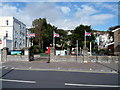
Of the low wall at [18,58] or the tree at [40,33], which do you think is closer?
the low wall at [18,58]

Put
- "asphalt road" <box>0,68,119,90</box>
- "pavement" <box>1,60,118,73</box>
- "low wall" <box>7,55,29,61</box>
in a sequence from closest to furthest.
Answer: "asphalt road" <box>0,68,119,90</box> < "pavement" <box>1,60,118,73</box> < "low wall" <box>7,55,29,61</box>

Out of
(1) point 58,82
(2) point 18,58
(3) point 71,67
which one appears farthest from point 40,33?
(1) point 58,82

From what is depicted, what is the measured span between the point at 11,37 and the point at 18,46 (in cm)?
567

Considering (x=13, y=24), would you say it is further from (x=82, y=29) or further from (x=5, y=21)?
(x=82, y=29)

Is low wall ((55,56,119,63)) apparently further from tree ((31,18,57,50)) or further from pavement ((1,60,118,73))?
tree ((31,18,57,50))

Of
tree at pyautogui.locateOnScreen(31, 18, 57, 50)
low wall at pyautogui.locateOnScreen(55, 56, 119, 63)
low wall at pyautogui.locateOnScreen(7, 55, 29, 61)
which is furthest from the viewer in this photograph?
tree at pyautogui.locateOnScreen(31, 18, 57, 50)

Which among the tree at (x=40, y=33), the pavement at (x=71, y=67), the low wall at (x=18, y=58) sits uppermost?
the tree at (x=40, y=33)

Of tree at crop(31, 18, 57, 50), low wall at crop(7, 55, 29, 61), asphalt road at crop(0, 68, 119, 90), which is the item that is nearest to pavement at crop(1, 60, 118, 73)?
asphalt road at crop(0, 68, 119, 90)

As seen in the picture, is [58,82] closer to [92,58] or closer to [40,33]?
[92,58]

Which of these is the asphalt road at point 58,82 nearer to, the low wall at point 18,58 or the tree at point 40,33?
the low wall at point 18,58

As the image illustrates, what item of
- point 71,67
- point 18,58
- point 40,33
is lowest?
point 71,67

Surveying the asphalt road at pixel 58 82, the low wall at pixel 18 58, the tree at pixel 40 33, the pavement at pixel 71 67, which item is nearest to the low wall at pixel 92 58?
the pavement at pixel 71 67

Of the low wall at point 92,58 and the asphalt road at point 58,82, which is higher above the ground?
the low wall at point 92,58

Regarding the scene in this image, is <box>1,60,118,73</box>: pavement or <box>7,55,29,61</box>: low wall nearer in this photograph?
<box>1,60,118,73</box>: pavement
